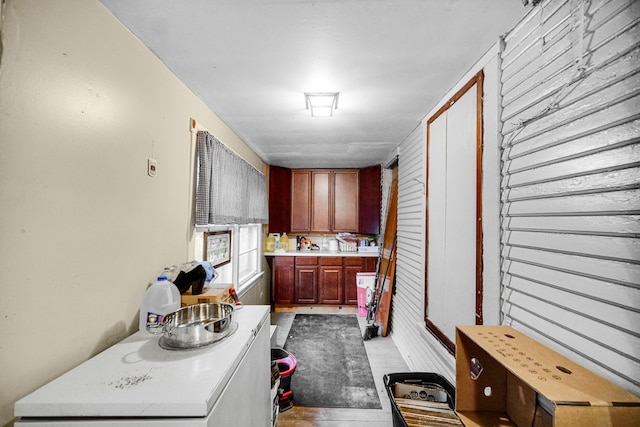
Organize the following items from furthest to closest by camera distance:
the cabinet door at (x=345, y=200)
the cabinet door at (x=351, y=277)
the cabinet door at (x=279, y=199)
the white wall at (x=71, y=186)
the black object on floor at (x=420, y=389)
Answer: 1. the cabinet door at (x=345, y=200)
2. the cabinet door at (x=279, y=199)
3. the cabinet door at (x=351, y=277)
4. the black object on floor at (x=420, y=389)
5. the white wall at (x=71, y=186)

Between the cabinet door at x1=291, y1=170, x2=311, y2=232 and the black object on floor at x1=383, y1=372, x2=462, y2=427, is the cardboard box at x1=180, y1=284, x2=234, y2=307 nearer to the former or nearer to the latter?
the black object on floor at x1=383, y1=372, x2=462, y2=427

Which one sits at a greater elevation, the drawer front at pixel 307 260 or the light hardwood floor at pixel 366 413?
the drawer front at pixel 307 260

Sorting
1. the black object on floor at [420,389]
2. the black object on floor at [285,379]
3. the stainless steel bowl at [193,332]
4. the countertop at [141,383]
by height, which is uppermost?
the stainless steel bowl at [193,332]

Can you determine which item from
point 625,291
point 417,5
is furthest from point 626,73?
point 417,5

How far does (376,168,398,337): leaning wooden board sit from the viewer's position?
3410mm

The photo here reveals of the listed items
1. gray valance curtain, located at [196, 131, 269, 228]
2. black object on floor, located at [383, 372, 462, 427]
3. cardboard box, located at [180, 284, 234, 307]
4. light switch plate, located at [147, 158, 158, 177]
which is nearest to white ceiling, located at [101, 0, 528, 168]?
gray valance curtain, located at [196, 131, 269, 228]

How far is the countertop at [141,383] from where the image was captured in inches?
30.0

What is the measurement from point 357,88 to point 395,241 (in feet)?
6.97

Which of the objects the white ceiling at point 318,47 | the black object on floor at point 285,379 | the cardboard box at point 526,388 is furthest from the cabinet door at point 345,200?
the cardboard box at point 526,388

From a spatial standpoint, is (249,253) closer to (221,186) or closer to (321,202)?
(321,202)

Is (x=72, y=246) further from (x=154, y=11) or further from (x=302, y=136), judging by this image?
(x=302, y=136)

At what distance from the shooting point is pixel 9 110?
82 centimetres

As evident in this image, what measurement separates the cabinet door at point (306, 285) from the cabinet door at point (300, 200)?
2.44ft

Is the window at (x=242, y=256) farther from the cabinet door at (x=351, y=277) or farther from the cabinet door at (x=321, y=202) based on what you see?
the cabinet door at (x=351, y=277)
